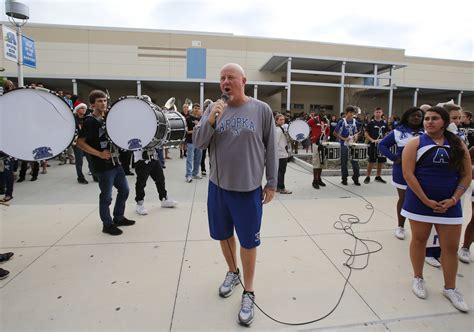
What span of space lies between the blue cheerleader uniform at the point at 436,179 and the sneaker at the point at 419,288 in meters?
0.60


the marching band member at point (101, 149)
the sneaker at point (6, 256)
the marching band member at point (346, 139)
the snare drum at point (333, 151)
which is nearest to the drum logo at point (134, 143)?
the marching band member at point (101, 149)

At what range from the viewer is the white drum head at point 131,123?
10.9 ft

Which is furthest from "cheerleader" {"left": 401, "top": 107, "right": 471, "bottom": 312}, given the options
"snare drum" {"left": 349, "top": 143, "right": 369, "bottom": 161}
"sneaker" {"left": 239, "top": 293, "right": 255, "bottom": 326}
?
"snare drum" {"left": 349, "top": 143, "right": 369, "bottom": 161}

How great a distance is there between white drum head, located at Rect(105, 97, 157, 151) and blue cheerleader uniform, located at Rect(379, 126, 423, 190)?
2992 mm

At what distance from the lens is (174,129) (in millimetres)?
3967

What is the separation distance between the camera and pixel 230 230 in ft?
7.45

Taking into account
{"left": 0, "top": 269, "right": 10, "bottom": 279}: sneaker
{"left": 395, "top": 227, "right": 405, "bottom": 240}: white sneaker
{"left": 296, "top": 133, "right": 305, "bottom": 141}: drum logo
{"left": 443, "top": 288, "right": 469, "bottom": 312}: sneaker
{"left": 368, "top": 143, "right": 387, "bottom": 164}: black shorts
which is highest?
{"left": 296, "top": 133, "right": 305, "bottom": 141}: drum logo

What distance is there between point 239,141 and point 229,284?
4.25ft

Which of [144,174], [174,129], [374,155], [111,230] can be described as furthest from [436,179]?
[374,155]

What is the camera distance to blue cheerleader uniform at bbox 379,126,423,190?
3482mm

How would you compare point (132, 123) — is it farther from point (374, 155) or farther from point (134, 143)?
point (374, 155)

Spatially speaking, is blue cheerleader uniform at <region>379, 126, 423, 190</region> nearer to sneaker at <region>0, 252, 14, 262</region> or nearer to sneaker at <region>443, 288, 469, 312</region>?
sneaker at <region>443, 288, 469, 312</region>

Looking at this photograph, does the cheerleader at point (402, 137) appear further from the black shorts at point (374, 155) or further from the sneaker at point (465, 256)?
the black shorts at point (374, 155)

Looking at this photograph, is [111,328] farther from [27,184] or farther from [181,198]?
[27,184]
